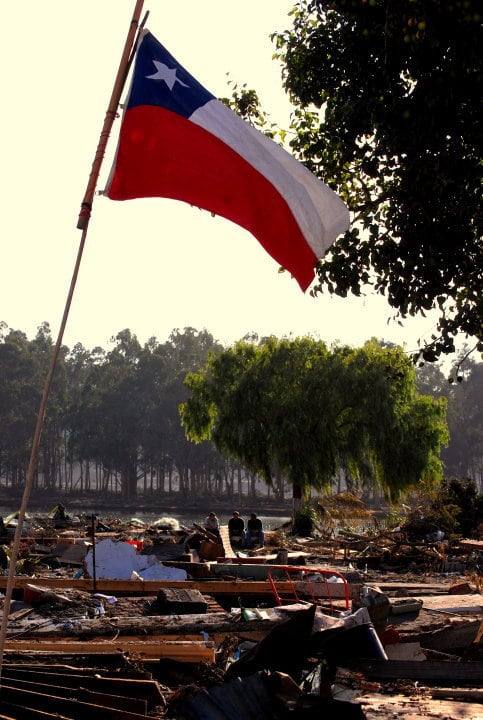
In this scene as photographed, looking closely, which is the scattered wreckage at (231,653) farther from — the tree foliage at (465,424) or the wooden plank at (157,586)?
the tree foliage at (465,424)

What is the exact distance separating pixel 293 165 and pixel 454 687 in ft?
14.9

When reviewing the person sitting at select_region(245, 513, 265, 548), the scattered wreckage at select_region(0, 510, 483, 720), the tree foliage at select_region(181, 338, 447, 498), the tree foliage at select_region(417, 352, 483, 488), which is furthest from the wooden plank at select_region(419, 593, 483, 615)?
the tree foliage at select_region(417, 352, 483, 488)

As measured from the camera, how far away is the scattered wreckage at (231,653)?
241 inches

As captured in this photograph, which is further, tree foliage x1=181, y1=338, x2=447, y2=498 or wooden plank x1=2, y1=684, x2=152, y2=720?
tree foliage x1=181, y1=338, x2=447, y2=498

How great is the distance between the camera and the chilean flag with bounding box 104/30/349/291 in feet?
21.3

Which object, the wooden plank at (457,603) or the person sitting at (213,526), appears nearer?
the wooden plank at (457,603)

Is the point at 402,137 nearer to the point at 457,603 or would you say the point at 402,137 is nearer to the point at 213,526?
the point at 457,603

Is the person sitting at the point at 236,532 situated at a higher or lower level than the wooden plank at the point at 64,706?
higher

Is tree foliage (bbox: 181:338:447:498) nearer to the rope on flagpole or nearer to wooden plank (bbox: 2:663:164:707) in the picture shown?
wooden plank (bbox: 2:663:164:707)

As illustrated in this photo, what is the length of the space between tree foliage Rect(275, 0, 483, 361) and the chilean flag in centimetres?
270

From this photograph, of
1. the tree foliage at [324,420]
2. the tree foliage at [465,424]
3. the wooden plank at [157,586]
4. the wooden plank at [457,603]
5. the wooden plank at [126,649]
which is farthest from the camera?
the tree foliage at [465,424]

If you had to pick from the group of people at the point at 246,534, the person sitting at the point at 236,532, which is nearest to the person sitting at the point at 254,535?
the group of people at the point at 246,534

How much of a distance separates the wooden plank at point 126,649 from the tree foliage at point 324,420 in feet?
103

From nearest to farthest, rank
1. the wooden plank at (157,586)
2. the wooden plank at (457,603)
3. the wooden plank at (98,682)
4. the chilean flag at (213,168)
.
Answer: the chilean flag at (213,168)
the wooden plank at (98,682)
the wooden plank at (457,603)
the wooden plank at (157,586)
